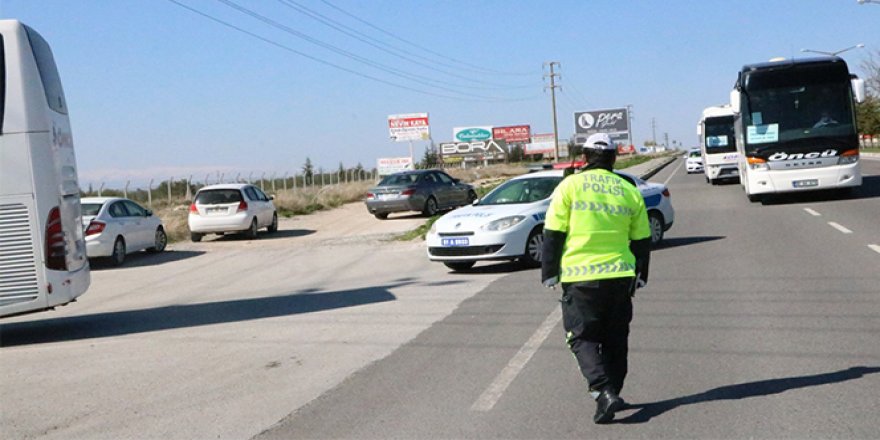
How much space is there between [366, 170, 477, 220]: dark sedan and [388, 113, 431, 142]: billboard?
29.9m

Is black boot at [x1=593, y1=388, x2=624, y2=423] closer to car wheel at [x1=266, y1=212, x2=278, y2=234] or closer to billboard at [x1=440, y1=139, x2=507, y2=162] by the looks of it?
car wheel at [x1=266, y1=212, x2=278, y2=234]

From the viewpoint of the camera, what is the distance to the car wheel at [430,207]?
31.8 m

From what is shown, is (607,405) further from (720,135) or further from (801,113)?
(720,135)

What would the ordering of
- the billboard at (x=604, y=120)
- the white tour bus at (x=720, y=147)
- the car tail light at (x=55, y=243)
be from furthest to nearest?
the billboard at (x=604, y=120)
the white tour bus at (x=720, y=147)
the car tail light at (x=55, y=243)

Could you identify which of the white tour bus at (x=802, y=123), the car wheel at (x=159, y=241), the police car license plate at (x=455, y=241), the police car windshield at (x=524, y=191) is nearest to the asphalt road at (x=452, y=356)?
the police car license plate at (x=455, y=241)

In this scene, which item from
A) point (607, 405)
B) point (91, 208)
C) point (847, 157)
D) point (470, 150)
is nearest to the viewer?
point (607, 405)

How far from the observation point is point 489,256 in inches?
571

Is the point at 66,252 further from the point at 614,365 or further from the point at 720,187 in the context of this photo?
the point at 720,187

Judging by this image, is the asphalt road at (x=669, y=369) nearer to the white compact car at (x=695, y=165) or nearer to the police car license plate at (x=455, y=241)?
the police car license plate at (x=455, y=241)

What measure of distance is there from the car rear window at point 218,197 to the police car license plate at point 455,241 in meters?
12.7

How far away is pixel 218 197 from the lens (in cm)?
2645

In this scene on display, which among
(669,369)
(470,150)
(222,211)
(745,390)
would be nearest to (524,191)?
(669,369)

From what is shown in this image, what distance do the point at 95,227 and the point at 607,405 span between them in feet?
56.4

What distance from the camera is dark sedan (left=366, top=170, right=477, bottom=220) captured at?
31.3 metres
